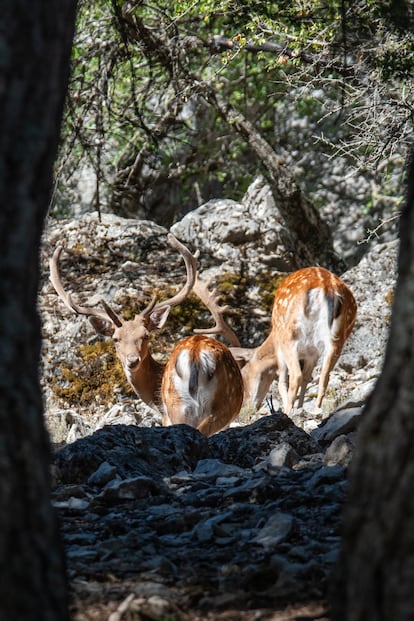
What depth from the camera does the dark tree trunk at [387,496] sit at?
6.10 feet

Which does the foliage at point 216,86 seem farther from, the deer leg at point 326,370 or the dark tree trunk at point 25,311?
the dark tree trunk at point 25,311

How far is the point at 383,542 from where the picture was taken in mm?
1898

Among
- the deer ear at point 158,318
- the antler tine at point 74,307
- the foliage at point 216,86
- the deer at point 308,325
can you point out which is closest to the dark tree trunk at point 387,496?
the foliage at point 216,86

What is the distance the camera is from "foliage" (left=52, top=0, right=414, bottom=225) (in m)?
8.27

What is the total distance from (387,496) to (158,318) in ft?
31.9

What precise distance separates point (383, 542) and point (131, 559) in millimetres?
1447

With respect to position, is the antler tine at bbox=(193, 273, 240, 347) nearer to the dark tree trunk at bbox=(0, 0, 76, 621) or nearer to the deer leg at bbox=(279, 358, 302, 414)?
the deer leg at bbox=(279, 358, 302, 414)

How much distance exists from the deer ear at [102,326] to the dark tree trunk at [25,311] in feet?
29.8

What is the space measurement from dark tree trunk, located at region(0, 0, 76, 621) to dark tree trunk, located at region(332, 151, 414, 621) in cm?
63

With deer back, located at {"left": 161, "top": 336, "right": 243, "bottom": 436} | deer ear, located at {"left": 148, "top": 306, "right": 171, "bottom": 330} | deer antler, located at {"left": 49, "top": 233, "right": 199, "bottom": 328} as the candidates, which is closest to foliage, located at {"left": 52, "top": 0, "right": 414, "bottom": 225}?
deer antler, located at {"left": 49, "top": 233, "right": 199, "bottom": 328}

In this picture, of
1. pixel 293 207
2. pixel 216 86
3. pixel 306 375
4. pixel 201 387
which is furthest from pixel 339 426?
pixel 216 86

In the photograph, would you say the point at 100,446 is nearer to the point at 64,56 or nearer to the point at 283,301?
the point at 64,56

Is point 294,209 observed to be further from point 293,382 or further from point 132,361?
point 132,361

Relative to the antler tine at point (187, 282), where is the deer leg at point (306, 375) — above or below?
below
